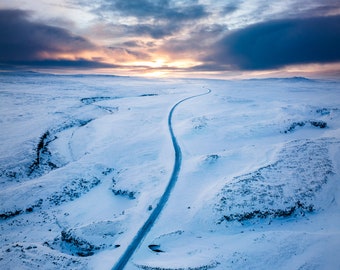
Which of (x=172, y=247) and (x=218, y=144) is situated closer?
(x=172, y=247)

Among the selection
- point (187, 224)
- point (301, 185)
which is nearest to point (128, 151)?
point (187, 224)

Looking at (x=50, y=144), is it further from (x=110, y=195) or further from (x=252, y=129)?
(x=252, y=129)

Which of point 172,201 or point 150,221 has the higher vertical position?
point 172,201

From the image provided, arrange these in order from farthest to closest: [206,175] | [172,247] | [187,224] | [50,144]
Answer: [50,144] < [206,175] < [187,224] < [172,247]

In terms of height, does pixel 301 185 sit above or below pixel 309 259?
above

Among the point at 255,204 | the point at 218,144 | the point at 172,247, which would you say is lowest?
the point at 172,247

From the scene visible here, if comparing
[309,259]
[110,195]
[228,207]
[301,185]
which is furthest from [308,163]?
[110,195]

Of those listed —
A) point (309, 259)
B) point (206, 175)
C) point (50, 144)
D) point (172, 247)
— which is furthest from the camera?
point (50, 144)

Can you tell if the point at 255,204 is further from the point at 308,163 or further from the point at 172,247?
the point at 308,163

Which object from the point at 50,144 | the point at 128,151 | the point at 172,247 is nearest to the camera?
the point at 172,247

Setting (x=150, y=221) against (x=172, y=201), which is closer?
(x=150, y=221)
